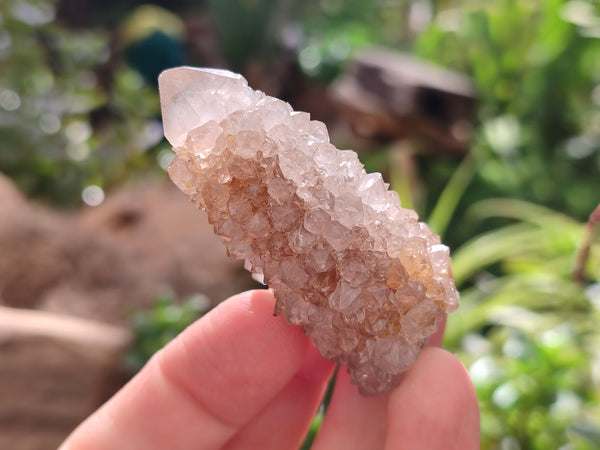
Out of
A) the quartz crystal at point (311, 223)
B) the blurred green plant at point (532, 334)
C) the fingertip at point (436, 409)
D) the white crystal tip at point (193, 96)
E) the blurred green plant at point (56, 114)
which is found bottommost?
the blurred green plant at point (532, 334)

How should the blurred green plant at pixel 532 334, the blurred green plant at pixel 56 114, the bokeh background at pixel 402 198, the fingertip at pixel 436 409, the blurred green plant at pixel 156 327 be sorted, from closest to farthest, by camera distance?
the fingertip at pixel 436 409 → the blurred green plant at pixel 532 334 → the bokeh background at pixel 402 198 → the blurred green plant at pixel 156 327 → the blurred green plant at pixel 56 114

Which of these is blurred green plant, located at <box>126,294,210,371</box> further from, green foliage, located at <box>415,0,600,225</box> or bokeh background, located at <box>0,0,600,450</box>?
green foliage, located at <box>415,0,600,225</box>

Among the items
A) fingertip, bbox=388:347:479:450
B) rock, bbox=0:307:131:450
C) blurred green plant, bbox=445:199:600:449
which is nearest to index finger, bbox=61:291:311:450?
fingertip, bbox=388:347:479:450

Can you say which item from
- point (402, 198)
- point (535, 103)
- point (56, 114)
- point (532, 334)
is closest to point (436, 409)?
point (532, 334)

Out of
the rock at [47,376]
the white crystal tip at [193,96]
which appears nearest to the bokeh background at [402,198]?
the rock at [47,376]

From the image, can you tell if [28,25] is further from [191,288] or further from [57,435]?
[57,435]

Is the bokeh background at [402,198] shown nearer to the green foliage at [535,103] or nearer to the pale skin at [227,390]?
the green foliage at [535,103]

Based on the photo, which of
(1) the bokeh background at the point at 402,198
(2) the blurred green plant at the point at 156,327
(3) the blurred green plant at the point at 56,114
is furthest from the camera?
(3) the blurred green plant at the point at 56,114
